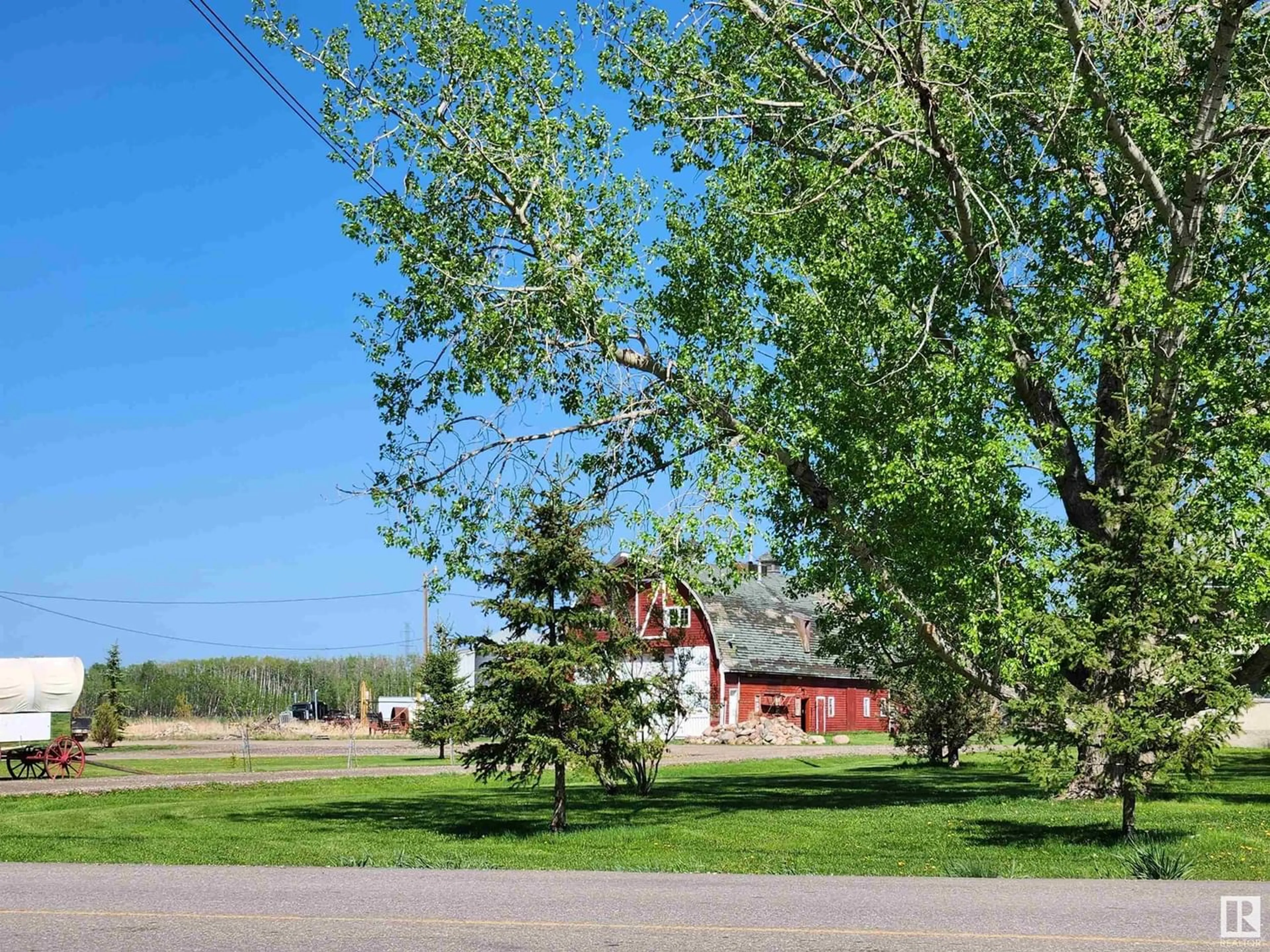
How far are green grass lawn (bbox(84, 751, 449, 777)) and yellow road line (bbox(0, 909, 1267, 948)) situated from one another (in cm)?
2754

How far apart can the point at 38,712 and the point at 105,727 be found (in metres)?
17.2

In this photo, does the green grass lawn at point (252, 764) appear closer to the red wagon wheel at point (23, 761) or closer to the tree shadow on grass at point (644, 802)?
the red wagon wheel at point (23, 761)

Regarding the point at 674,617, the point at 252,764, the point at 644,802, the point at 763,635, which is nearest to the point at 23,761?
the point at 252,764

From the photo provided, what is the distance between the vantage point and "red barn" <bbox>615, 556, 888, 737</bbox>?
205 ft

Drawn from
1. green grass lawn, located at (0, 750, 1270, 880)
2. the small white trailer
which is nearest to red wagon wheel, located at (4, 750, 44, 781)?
the small white trailer

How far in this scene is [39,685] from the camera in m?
38.4

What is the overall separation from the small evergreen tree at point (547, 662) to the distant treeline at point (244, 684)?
7614 cm

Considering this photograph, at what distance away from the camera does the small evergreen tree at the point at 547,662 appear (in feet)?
59.2

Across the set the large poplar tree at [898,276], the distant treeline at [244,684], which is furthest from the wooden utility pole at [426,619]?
the distant treeline at [244,684]

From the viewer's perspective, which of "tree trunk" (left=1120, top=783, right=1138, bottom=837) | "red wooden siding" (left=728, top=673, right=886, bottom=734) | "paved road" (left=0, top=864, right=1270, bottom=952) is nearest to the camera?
"paved road" (left=0, top=864, right=1270, bottom=952)

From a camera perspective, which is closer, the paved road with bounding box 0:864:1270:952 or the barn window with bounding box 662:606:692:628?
the paved road with bounding box 0:864:1270:952

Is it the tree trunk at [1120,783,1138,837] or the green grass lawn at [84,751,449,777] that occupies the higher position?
the tree trunk at [1120,783,1138,837]

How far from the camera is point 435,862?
14977mm

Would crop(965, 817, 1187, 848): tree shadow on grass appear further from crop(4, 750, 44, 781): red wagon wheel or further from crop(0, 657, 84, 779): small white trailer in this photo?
crop(4, 750, 44, 781): red wagon wheel
